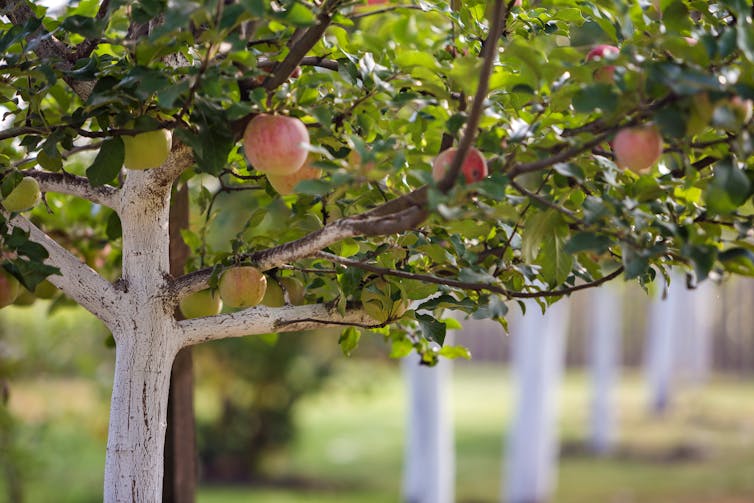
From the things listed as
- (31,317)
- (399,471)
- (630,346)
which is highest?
(630,346)

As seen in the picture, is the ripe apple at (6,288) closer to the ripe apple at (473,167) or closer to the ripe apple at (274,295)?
the ripe apple at (274,295)

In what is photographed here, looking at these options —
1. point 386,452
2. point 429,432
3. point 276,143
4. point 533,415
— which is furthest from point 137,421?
point 386,452

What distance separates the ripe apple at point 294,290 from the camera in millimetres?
1286

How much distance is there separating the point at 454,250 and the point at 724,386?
405 inches

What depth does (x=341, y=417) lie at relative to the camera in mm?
8305

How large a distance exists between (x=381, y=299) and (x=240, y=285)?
0.18m

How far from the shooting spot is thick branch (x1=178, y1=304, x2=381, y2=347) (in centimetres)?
113

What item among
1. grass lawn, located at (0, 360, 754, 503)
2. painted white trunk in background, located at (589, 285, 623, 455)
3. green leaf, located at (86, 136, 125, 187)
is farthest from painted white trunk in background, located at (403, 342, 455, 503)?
green leaf, located at (86, 136, 125, 187)

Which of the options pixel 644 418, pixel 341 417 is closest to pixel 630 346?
pixel 644 418

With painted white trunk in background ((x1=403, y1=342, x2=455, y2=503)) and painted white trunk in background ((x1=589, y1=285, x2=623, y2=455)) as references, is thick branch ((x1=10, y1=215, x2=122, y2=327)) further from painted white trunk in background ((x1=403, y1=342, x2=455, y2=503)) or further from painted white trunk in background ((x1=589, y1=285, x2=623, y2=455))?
painted white trunk in background ((x1=589, y1=285, x2=623, y2=455))

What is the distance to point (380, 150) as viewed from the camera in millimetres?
841

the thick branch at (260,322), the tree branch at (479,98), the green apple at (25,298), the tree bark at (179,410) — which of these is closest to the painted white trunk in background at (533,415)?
the tree bark at (179,410)

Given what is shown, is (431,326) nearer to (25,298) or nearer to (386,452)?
(25,298)

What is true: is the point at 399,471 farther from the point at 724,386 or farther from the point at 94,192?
the point at 724,386
